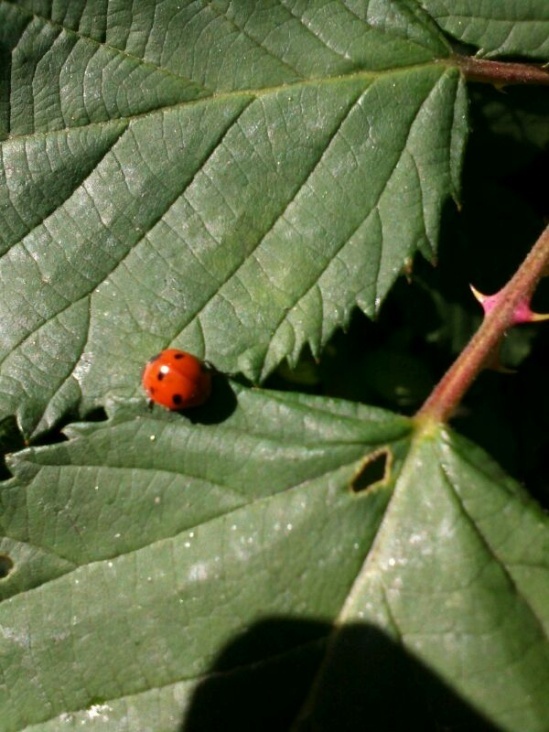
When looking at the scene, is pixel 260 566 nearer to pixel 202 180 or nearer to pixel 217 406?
pixel 217 406

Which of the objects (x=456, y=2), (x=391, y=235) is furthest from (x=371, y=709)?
(x=456, y=2)

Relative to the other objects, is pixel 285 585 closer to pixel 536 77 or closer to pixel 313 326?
pixel 313 326

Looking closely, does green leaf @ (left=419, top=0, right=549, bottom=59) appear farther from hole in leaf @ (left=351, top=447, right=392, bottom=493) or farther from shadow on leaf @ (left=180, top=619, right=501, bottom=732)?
shadow on leaf @ (left=180, top=619, right=501, bottom=732)

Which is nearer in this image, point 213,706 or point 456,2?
point 213,706

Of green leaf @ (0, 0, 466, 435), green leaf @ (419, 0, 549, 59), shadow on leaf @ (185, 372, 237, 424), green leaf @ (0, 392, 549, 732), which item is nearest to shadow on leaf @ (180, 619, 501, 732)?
green leaf @ (0, 392, 549, 732)

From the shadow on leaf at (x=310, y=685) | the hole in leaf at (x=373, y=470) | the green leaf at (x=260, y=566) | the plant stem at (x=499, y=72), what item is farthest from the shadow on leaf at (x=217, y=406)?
the plant stem at (x=499, y=72)

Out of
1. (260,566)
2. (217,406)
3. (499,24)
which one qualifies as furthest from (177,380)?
(499,24)
